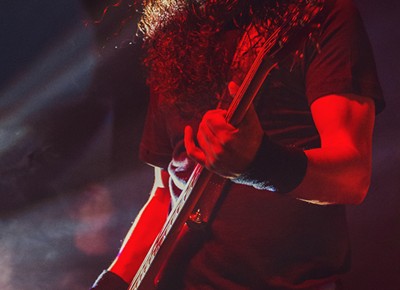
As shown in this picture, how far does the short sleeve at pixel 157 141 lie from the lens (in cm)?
135

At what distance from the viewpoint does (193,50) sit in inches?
44.1

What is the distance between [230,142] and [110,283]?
2.20 feet

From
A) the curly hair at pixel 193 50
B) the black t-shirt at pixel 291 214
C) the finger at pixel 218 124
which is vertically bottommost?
the black t-shirt at pixel 291 214

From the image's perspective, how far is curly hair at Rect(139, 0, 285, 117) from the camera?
42.4 inches

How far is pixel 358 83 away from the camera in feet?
2.90

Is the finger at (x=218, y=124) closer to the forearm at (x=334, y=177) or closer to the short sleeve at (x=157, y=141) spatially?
the forearm at (x=334, y=177)

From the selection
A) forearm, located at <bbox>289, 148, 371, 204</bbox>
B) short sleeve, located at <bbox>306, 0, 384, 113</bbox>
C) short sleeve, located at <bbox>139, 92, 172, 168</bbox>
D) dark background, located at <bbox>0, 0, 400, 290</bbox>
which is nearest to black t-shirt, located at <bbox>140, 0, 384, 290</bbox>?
short sleeve, located at <bbox>306, 0, 384, 113</bbox>

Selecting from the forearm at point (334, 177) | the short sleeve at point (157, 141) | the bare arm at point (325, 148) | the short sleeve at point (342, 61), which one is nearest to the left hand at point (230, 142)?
the bare arm at point (325, 148)

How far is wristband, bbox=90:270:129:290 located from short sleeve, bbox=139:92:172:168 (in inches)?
13.8

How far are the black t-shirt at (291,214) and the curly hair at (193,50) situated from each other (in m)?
0.15

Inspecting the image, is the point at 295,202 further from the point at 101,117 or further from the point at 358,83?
the point at 101,117

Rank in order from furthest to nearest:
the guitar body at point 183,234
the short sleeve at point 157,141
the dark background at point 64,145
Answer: the dark background at point 64,145 → the short sleeve at point 157,141 → the guitar body at point 183,234

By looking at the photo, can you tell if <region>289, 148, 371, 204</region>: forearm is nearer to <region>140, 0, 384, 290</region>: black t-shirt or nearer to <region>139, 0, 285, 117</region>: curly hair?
<region>140, 0, 384, 290</region>: black t-shirt

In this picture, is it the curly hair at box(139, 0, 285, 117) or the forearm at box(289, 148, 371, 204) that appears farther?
the curly hair at box(139, 0, 285, 117)
